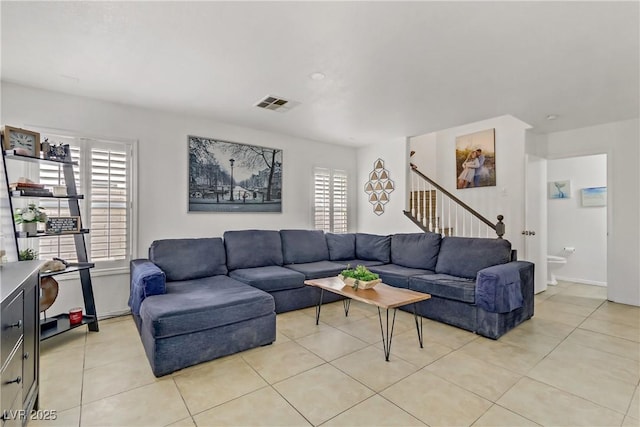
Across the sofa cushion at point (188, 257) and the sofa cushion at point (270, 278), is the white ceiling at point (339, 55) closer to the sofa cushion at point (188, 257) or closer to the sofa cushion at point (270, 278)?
the sofa cushion at point (188, 257)

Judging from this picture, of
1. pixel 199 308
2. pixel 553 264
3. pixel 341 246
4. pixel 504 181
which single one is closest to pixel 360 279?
pixel 199 308

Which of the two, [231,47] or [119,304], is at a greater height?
[231,47]

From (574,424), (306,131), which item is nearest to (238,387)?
(574,424)

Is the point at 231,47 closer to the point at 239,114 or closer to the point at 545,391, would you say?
the point at 239,114

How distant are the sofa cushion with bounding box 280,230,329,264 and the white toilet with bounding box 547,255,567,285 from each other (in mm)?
3903

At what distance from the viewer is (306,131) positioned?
188 inches

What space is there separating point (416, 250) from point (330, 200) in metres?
1.90

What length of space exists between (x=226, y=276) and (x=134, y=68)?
2.34 meters

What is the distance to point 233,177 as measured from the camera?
4.45 meters

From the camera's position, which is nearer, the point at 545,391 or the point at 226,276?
the point at 545,391

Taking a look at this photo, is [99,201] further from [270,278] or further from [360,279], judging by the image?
[360,279]

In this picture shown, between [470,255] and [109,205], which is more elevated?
[109,205]

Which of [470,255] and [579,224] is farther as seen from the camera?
[579,224]

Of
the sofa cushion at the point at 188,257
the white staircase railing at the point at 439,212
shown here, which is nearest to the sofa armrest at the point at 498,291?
the white staircase railing at the point at 439,212
